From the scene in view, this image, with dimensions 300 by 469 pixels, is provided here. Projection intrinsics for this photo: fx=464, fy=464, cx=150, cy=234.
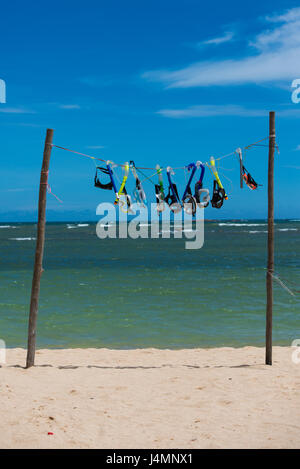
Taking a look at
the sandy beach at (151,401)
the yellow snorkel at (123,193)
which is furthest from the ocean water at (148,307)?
the yellow snorkel at (123,193)

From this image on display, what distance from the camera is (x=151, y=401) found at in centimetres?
601

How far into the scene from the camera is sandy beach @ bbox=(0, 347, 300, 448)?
16.0ft

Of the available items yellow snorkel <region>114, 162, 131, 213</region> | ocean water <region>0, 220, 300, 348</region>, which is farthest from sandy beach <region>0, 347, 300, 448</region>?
yellow snorkel <region>114, 162, 131, 213</region>

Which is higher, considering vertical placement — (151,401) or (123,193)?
(123,193)

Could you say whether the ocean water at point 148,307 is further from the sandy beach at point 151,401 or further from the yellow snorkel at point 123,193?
the yellow snorkel at point 123,193

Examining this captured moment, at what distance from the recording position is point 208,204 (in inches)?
294

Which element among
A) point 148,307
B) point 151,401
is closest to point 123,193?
point 151,401

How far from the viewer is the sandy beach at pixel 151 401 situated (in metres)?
4.89

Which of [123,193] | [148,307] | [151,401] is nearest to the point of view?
[151,401]

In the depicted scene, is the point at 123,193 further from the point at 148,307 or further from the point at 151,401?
the point at 148,307
